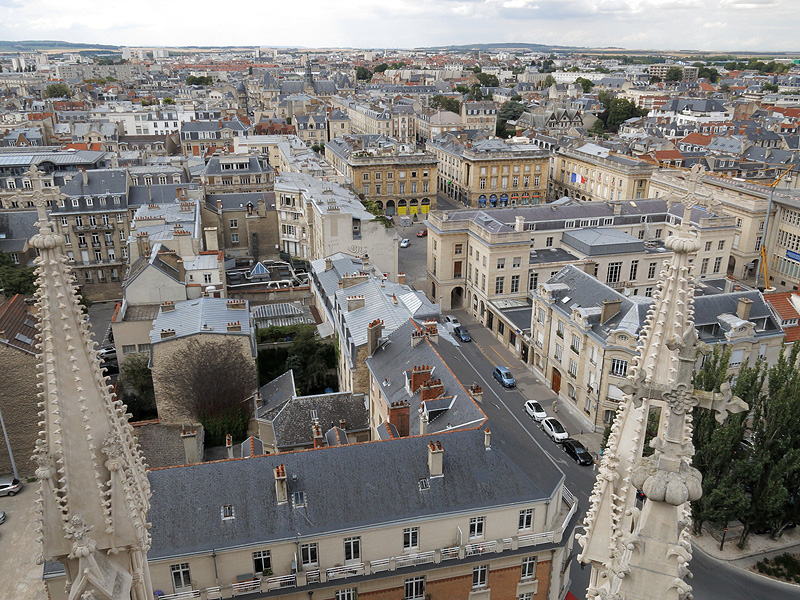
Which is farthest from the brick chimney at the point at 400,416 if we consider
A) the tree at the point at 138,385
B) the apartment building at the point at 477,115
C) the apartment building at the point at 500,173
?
the apartment building at the point at 477,115

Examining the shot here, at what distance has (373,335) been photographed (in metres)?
41.2

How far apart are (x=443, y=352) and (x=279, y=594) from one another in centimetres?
1819

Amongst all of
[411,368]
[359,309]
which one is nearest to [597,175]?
[359,309]

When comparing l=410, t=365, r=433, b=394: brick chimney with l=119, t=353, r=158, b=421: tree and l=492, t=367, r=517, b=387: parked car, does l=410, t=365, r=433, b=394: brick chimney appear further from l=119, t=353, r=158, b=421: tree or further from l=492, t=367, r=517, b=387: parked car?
l=119, t=353, r=158, b=421: tree

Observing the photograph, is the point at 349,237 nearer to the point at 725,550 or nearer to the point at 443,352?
the point at 443,352

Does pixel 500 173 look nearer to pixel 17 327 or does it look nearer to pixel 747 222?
pixel 747 222

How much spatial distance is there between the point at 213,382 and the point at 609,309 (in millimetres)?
29881

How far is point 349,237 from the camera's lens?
224ft

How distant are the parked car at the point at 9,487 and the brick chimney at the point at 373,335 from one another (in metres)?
24.3

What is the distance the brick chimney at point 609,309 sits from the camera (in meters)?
47.9

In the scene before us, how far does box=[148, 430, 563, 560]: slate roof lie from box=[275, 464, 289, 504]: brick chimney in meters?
0.28

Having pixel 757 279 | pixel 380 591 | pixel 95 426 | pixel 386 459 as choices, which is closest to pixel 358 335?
pixel 386 459

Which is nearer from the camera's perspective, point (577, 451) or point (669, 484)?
point (669, 484)

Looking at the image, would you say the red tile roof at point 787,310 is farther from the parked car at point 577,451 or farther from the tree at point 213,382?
the tree at point 213,382
